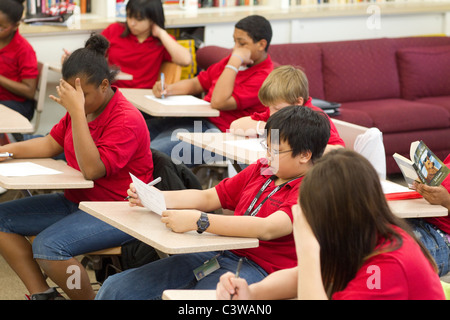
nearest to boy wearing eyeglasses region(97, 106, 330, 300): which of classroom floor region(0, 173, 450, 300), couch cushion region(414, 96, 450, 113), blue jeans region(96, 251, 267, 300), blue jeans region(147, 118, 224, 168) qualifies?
blue jeans region(96, 251, 267, 300)

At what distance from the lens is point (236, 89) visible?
405cm

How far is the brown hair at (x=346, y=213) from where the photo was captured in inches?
62.2


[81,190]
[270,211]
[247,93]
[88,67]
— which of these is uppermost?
[88,67]

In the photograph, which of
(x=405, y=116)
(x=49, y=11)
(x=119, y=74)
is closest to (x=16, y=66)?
(x=119, y=74)

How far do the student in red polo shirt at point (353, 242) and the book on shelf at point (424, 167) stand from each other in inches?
37.9

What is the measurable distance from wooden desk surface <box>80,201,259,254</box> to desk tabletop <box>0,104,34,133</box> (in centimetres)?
102

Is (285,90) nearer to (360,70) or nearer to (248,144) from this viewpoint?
(248,144)

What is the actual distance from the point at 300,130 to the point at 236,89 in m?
1.80

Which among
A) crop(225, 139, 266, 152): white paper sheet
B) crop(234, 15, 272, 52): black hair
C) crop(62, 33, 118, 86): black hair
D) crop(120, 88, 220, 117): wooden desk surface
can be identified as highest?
crop(234, 15, 272, 52): black hair

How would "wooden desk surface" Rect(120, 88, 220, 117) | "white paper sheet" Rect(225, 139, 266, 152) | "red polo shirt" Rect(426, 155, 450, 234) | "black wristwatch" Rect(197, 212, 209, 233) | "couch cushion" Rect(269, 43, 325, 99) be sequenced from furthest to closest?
"couch cushion" Rect(269, 43, 325, 99)
"wooden desk surface" Rect(120, 88, 220, 117)
"white paper sheet" Rect(225, 139, 266, 152)
"red polo shirt" Rect(426, 155, 450, 234)
"black wristwatch" Rect(197, 212, 209, 233)

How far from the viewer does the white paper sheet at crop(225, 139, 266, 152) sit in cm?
325

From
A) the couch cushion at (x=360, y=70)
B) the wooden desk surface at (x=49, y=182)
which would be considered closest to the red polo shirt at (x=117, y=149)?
the wooden desk surface at (x=49, y=182)

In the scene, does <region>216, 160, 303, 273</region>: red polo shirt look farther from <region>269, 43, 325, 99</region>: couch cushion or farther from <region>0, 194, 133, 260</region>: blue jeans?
<region>269, 43, 325, 99</region>: couch cushion

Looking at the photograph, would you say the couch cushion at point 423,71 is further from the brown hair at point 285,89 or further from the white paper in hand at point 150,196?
the white paper in hand at point 150,196
